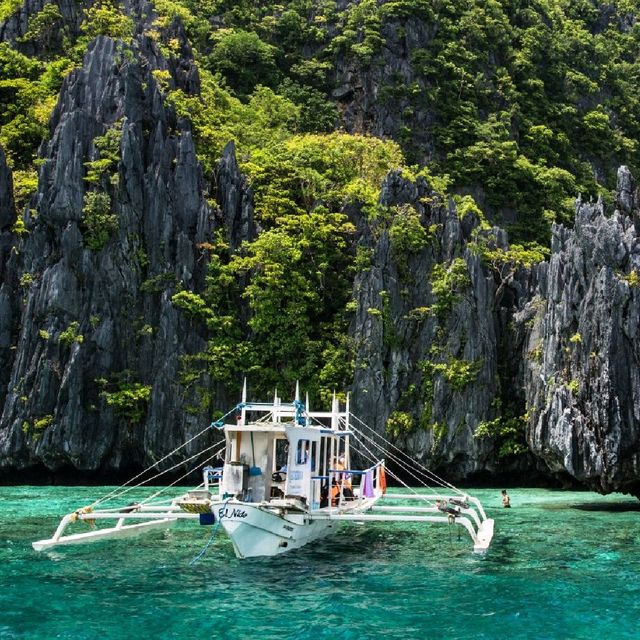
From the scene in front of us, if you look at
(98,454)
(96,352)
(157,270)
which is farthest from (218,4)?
(98,454)

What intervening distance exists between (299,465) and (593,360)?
17.5 meters

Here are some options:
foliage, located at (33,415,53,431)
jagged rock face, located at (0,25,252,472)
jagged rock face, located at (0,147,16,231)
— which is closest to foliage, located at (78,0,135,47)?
jagged rock face, located at (0,25,252,472)

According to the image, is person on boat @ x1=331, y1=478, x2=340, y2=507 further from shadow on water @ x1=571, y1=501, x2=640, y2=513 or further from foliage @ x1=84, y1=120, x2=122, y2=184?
foliage @ x1=84, y1=120, x2=122, y2=184

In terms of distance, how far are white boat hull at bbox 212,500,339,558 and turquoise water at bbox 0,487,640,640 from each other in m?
0.44

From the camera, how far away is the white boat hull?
20.3 meters

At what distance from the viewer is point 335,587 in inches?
714

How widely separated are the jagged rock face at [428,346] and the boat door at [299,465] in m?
22.4

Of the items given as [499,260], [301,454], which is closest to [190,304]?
[499,260]

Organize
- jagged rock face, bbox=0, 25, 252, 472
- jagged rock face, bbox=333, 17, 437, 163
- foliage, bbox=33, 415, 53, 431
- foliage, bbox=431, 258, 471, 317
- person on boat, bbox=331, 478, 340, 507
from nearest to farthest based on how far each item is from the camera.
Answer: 1. person on boat, bbox=331, 478, 340, 507
2. foliage, bbox=33, 415, 53, 431
3. jagged rock face, bbox=0, 25, 252, 472
4. foliage, bbox=431, 258, 471, 317
5. jagged rock face, bbox=333, 17, 437, 163

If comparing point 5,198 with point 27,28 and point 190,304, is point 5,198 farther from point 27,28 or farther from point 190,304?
point 27,28

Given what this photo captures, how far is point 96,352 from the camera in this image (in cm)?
4581

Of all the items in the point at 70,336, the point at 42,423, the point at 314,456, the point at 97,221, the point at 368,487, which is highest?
the point at 97,221

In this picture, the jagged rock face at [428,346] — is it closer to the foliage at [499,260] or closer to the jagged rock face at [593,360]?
the foliage at [499,260]

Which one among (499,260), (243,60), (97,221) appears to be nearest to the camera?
(97,221)
